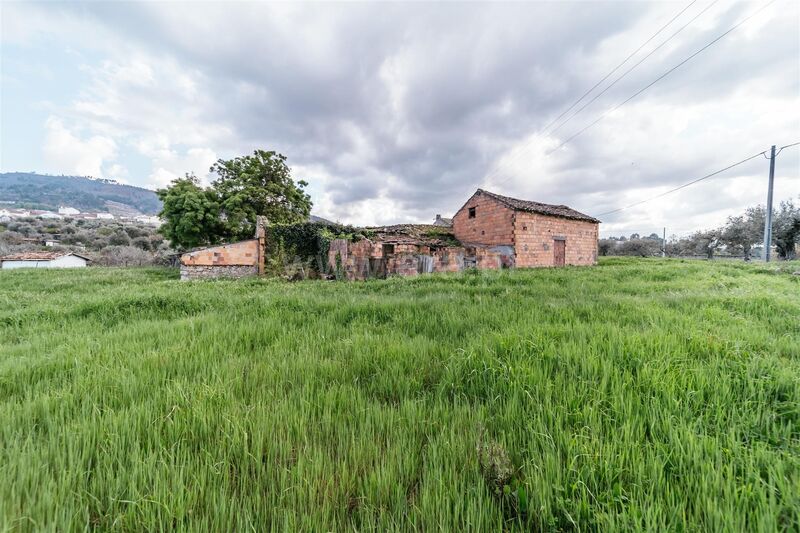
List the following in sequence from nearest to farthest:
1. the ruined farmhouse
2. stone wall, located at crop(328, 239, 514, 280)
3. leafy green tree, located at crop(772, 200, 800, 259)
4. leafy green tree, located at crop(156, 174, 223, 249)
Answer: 1. stone wall, located at crop(328, 239, 514, 280)
2. the ruined farmhouse
3. leafy green tree, located at crop(156, 174, 223, 249)
4. leafy green tree, located at crop(772, 200, 800, 259)

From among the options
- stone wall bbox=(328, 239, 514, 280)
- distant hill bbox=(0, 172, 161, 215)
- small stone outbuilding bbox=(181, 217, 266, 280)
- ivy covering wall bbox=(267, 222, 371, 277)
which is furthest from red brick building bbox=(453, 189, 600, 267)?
distant hill bbox=(0, 172, 161, 215)

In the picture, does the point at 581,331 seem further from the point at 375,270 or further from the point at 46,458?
the point at 375,270

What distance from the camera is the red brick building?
1548cm

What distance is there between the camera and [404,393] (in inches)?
83.5

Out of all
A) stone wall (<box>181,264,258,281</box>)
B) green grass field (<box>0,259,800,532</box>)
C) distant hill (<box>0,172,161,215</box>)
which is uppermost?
distant hill (<box>0,172,161,215</box>)

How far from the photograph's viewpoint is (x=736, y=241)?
30.9m

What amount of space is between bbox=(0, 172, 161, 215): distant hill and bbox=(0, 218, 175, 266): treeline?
75206 mm

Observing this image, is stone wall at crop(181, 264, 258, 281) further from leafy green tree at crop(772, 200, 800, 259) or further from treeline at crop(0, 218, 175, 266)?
leafy green tree at crop(772, 200, 800, 259)

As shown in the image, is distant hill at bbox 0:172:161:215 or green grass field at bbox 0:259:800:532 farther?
distant hill at bbox 0:172:161:215

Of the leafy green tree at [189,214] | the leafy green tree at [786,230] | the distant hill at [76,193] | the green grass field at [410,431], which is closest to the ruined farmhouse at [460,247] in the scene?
the leafy green tree at [189,214]

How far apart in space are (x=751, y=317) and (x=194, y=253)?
53.0 ft

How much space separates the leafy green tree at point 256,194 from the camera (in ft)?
61.6

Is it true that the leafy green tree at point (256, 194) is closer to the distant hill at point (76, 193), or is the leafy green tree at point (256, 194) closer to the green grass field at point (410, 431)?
the green grass field at point (410, 431)

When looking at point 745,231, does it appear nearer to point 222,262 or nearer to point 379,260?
point 379,260
